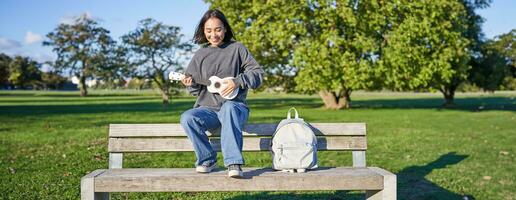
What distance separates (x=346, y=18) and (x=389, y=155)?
55.8 ft

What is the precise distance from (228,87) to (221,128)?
352 millimetres

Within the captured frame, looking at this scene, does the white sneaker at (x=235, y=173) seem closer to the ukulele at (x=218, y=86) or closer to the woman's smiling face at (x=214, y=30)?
the ukulele at (x=218, y=86)

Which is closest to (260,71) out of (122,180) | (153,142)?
(153,142)

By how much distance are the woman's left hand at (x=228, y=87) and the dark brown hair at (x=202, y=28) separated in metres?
0.63

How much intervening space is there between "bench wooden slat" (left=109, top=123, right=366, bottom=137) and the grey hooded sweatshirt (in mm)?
263

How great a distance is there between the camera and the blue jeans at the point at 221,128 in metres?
4.07

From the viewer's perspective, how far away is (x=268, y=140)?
4.63 meters

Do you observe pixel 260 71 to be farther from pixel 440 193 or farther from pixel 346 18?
pixel 346 18

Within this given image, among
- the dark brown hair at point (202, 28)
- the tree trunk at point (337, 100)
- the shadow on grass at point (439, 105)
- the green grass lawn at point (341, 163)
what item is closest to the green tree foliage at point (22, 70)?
the shadow on grass at point (439, 105)

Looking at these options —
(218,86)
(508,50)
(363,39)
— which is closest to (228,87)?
(218,86)

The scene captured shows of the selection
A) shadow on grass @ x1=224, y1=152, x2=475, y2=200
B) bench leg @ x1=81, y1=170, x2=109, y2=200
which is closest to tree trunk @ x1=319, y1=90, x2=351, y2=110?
shadow on grass @ x1=224, y1=152, x2=475, y2=200

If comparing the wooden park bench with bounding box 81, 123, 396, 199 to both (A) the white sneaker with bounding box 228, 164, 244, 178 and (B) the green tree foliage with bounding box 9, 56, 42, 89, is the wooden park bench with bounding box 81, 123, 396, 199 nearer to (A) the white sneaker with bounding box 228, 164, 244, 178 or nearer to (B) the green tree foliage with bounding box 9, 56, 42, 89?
(A) the white sneaker with bounding box 228, 164, 244, 178

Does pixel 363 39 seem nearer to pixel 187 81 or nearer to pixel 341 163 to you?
pixel 341 163

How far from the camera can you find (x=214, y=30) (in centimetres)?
Result: 459
